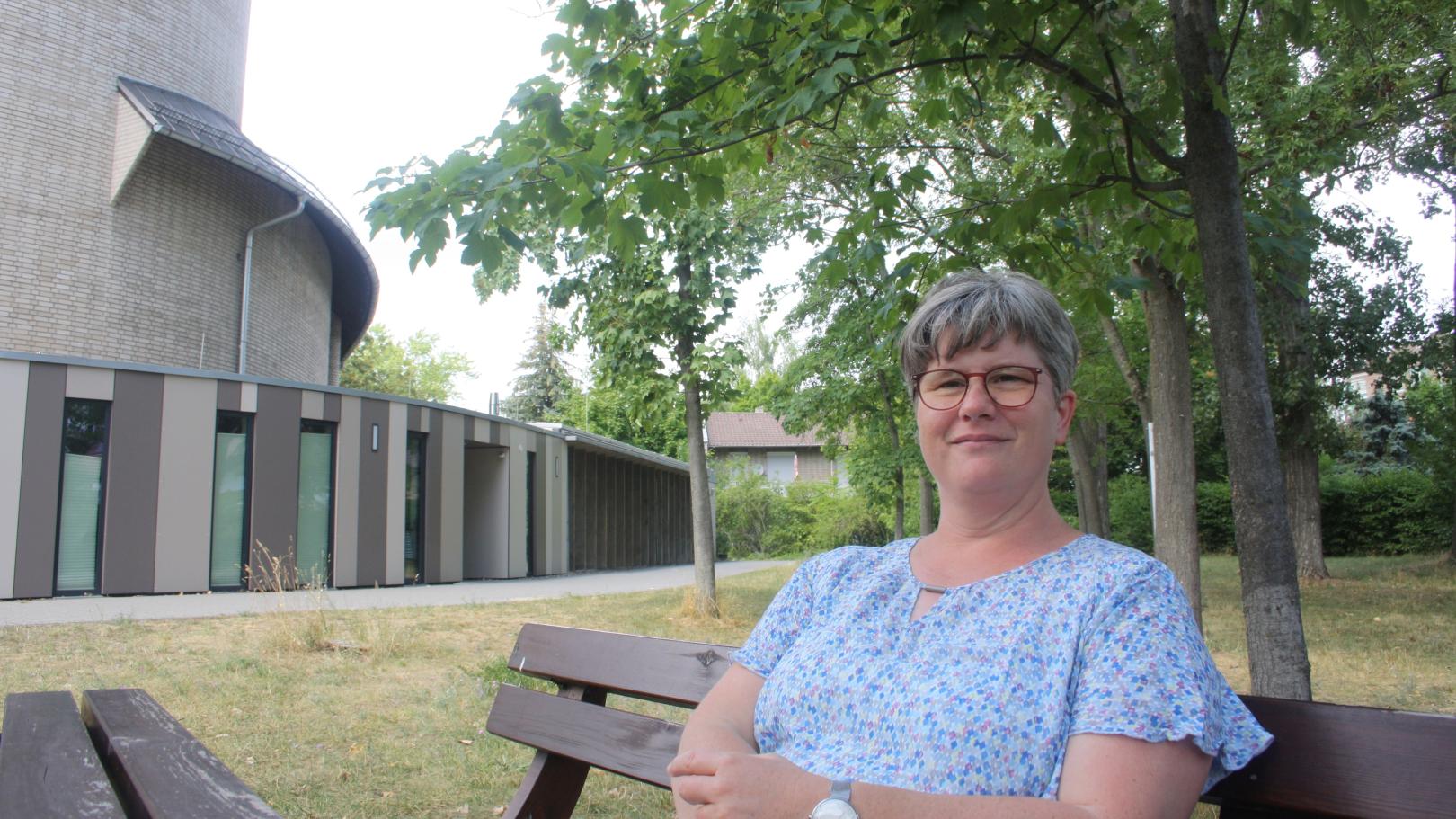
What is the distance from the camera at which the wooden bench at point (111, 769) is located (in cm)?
190

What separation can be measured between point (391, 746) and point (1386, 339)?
17.3m

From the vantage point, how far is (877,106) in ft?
13.0

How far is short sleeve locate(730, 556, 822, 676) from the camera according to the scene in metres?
2.24

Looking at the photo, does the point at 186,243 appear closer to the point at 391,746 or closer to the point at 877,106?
the point at 391,746

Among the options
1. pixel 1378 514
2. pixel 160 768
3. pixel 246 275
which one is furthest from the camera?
pixel 1378 514

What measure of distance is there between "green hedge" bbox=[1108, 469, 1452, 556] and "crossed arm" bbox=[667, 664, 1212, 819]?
26738mm

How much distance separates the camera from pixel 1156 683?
5.37ft

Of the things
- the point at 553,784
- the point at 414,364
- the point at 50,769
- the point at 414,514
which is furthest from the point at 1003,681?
the point at 414,364

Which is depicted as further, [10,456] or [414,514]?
[414,514]

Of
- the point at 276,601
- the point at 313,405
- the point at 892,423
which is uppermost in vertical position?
the point at 313,405

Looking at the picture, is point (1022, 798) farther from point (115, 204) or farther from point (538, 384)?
point (538, 384)

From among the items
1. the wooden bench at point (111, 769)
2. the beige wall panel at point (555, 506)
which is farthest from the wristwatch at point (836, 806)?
the beige wall panel at point (555, 506)

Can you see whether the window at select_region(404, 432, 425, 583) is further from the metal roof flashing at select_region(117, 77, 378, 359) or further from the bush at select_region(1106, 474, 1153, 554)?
the bush at select_region(1106, 474, 1153, 554)

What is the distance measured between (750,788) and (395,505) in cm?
1681
